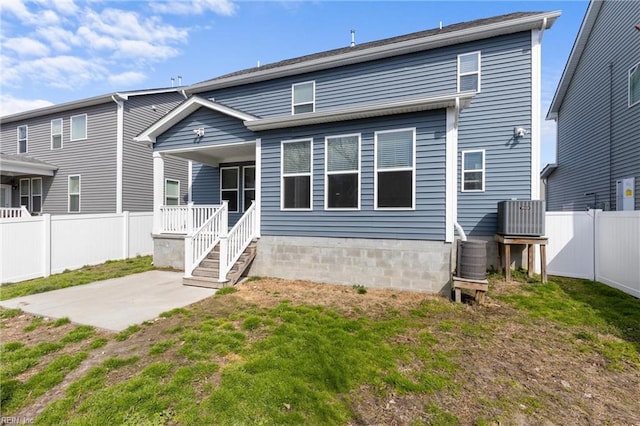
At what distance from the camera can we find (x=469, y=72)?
8.26 metres

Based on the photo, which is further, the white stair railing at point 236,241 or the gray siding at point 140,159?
the gray siding at point 140,159

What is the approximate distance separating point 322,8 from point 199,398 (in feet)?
37.0

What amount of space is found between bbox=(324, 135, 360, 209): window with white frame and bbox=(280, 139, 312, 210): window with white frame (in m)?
0.50

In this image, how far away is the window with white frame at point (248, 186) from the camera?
9.87m

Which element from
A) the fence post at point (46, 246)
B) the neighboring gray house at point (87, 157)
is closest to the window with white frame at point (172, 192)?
the neighboring gray house at point (87, 157)

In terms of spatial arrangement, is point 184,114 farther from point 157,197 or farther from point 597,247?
point 597,247

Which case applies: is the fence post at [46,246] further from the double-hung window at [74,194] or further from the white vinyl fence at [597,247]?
the white vinyl fence at [597,247]

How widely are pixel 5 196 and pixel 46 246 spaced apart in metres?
11.3

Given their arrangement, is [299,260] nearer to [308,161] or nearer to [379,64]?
[308,161]

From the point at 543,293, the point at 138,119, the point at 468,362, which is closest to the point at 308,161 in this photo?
the point at 468,362

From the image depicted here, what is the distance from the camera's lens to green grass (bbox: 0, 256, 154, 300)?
632 cm

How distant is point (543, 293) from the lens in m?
5.89

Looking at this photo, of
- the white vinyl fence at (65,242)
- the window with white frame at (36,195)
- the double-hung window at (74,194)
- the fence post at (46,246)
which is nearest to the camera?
the white vinyl fence at (65,242)

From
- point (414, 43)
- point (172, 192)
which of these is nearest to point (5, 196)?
point (172, 192)
